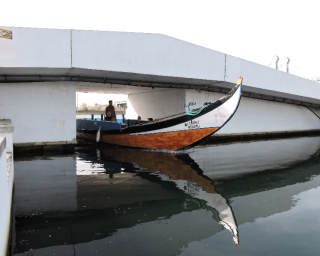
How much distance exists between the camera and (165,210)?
4.20 meters

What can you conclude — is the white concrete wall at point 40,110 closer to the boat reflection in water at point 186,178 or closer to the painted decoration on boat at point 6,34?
the painted decoration on boat at point 6,34

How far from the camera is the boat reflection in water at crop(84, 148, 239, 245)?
4.00 meters

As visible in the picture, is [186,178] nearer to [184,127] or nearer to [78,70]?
[184,127]

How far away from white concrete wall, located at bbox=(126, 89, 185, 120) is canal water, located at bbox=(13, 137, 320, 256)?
7.35 m

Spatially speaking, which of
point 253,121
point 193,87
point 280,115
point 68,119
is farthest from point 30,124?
point 280,115

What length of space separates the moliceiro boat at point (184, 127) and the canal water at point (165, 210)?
2.03 metres

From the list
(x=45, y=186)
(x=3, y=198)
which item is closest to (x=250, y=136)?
(x=45, y=186)

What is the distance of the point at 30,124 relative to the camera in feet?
33.6

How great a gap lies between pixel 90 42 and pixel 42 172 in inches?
210

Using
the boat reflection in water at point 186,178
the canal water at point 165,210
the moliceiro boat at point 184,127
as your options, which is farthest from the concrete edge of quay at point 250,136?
the canal water at point 165,210

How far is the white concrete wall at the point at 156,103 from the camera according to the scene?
569 inches

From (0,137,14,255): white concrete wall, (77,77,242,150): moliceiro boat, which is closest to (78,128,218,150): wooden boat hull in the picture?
(77,77,242,150): moliceiro boat

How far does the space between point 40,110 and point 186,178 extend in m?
7.32

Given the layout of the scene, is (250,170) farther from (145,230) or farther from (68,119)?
(68,119)
